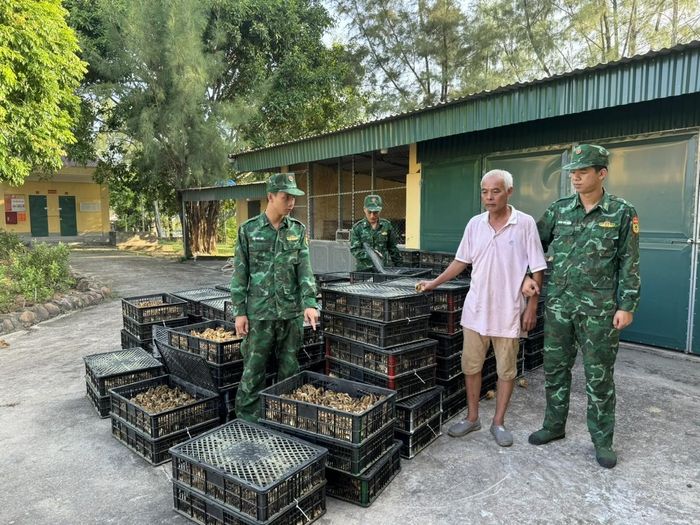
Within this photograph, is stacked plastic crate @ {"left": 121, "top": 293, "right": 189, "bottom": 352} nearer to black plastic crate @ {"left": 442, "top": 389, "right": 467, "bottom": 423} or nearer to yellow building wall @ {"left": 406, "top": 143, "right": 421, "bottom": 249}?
black plastic crate @ {"left": 442, "top": 389, "right": 467, "bottom": 423}

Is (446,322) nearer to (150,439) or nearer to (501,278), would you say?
(501,278)

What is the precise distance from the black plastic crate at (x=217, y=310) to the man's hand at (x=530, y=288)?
235cm

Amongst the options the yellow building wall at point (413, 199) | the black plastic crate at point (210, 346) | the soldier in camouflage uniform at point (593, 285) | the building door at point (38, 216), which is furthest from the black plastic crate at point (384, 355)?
the building door at point (38, 216)

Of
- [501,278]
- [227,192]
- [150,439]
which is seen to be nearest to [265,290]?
[150,439]

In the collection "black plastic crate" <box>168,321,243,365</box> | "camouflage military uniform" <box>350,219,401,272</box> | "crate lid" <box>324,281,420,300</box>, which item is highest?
"camouflage military uniform" <box>350,219,401,272</box>

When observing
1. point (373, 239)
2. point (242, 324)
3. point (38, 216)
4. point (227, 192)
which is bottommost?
point (242, 324)

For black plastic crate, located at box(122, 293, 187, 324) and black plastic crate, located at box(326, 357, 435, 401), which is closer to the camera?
black plastic crate, located at box(326, 357, 435, 401)

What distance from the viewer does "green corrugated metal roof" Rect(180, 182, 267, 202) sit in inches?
512

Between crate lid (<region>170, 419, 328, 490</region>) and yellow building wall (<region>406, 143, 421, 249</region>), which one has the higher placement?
yellow building wall (<region>406, 143, 421, 249</region>)

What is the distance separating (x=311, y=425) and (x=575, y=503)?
147 centimetres

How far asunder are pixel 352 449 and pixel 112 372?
90.6 inches

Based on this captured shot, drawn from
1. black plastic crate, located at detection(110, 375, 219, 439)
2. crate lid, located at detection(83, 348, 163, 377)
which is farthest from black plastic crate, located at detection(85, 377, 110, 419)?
black plastic crate, located at detection(110, 375, 219, 439)

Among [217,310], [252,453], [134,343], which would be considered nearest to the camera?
[252,453]

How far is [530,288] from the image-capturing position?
285cm
